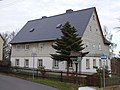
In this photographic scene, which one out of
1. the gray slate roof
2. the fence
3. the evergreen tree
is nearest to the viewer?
the fence

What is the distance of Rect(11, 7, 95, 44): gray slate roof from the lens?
1538 inches

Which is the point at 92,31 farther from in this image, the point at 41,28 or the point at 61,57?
the point at 61,57

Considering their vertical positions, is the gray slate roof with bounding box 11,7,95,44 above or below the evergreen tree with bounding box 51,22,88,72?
above

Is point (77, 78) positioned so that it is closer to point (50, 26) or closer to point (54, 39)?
point (54, 39)

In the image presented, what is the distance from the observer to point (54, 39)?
3869 cm

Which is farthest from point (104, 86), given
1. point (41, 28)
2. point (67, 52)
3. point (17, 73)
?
point (41, 28)

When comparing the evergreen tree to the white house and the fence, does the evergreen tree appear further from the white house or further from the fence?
the white house

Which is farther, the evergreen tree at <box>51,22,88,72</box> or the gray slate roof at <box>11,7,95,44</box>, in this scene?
the gray slate roof at <box>11,7,95,44</box>

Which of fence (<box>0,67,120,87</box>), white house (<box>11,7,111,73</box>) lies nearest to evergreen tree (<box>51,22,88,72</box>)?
fence (<box>0,67,120,87</box>)

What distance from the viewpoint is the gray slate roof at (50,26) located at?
39.1 metres

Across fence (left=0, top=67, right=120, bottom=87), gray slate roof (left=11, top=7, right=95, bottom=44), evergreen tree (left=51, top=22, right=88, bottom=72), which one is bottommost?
fence (left=0, top=67, right=120, bottom=87)

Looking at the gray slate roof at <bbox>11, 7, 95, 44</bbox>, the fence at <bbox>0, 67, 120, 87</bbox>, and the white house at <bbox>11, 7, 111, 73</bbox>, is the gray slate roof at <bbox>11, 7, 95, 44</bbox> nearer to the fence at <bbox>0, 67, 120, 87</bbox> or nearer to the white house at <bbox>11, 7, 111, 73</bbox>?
the white house at <bbox>11, 7, 111, 73</bbox>

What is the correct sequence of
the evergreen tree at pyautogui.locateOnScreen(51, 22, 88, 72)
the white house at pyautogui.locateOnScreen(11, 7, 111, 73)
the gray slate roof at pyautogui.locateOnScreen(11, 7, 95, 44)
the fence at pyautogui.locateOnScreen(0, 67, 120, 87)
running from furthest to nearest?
the gray slate roof at pyautogui.locateOnScreen(11, 7, 95, 44)
the white house at pyautogui.locateOnScreen(11, 7, 111, 73)
the evergreen tree at pyautogui.locateOnScreen(51, 22, 88, 72)
the fence at pyautogui.locateOnScreen(0, 67, 120, 87)

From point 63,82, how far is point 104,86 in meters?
4.86
